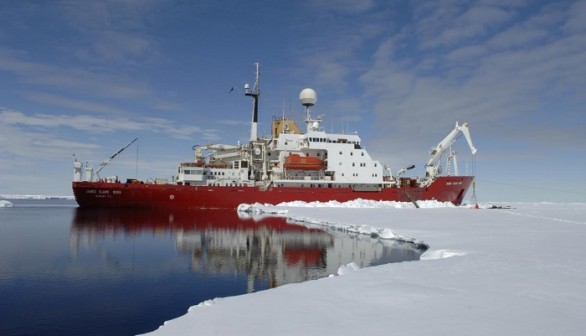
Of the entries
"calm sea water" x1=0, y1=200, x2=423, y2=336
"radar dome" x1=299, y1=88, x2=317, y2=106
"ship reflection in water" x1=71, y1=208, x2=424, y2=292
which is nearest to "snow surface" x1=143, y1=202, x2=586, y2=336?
"calm sea water" x1=0, y1=200, x2=423, y2=336

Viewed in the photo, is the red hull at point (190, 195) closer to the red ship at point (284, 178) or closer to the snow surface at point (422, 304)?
the red ship at point (284, 178)

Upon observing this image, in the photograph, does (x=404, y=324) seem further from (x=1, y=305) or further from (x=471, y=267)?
(x=1, y=305)

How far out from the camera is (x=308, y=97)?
4641 cm

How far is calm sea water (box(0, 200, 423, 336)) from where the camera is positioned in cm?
792

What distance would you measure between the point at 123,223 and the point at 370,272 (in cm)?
2298

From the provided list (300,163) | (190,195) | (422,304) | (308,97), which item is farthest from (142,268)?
(308,97)

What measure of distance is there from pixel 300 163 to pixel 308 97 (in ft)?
30.6

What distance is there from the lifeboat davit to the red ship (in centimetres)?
11

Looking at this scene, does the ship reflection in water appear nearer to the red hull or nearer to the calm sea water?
the calm sea water

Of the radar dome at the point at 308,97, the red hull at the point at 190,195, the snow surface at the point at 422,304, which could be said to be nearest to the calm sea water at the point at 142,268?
the snow surface at the point at 422,304

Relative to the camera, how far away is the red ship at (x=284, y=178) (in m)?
40.7

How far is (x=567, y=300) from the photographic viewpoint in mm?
6703

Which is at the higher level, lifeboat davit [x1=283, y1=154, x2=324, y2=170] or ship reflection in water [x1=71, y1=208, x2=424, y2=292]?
lifeboat davit [x1=283, y1=154, x2=324, y2=170]

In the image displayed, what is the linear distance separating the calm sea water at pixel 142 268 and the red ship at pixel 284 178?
1689 centimetres
